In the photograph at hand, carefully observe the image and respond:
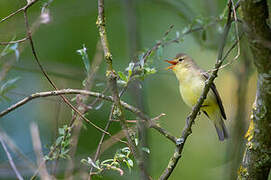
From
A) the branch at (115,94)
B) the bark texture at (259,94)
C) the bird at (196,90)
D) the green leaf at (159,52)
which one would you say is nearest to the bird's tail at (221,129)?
the bird at (196,90)

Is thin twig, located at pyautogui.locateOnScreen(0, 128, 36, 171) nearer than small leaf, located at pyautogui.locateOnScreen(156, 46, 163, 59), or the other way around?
thin twig, located at pyautogui.locateOnScreen(0, 128, 36, 171)

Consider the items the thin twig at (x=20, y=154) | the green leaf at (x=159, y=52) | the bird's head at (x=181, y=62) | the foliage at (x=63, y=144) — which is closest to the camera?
the thin twig at (x=20, y=154)

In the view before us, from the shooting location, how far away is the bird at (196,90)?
4.21m

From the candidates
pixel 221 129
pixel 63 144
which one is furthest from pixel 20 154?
pixel 221 129

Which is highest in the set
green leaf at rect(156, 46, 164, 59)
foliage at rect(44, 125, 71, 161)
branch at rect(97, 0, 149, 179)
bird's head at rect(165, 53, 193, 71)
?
bird's head at rect(165, 53, 193, 71)

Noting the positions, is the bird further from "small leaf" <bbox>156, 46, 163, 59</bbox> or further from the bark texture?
the bark texture

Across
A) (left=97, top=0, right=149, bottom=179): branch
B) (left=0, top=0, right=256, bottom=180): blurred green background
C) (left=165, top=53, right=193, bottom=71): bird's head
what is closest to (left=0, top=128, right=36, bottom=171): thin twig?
(left=97, top=0, right=149, bottom=179): branch

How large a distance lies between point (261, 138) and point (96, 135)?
3708 mm

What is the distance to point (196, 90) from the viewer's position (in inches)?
164

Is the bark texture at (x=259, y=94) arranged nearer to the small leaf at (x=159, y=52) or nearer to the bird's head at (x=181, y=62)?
the small leaf at (x=159, y=52)

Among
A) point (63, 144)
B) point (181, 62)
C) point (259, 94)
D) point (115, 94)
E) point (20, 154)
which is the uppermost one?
point (181, 62)

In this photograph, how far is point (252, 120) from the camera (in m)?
2.44

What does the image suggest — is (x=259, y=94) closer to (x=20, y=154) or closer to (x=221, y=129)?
(x=20, y=154)

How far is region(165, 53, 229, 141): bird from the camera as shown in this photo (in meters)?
4.21
